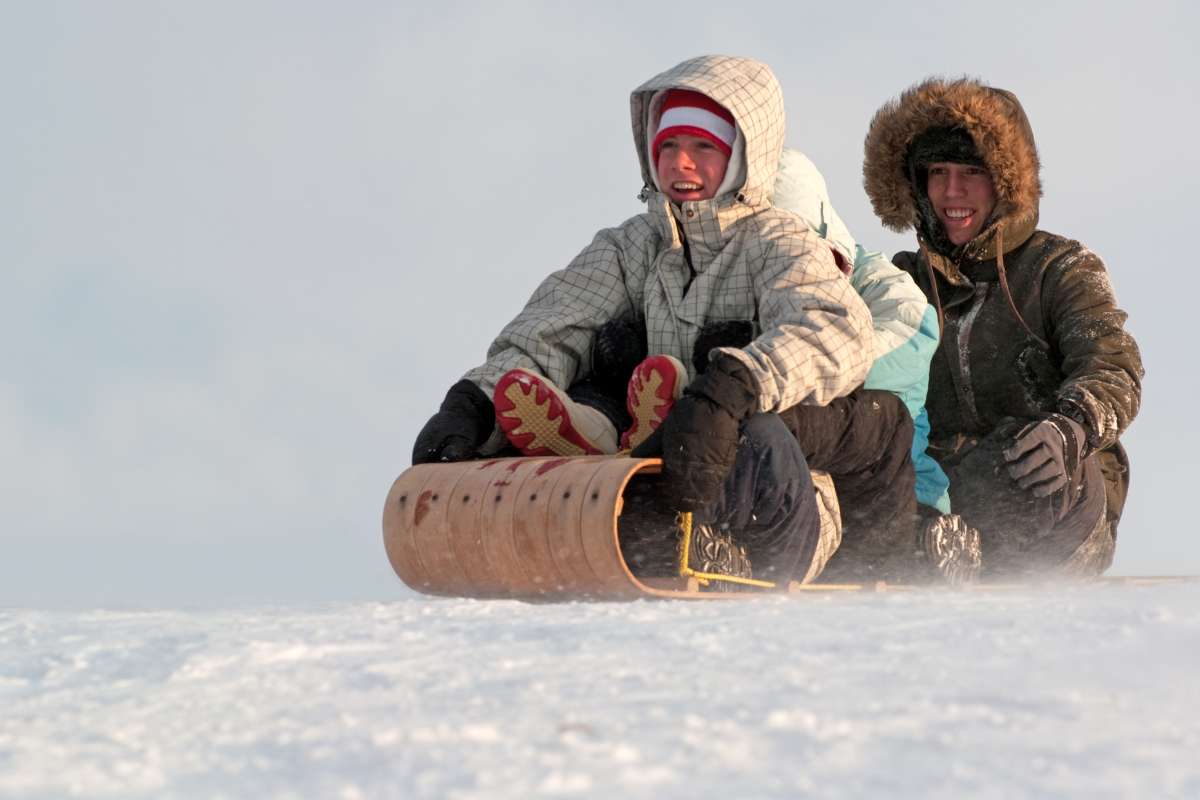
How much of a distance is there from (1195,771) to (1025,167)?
3.18m

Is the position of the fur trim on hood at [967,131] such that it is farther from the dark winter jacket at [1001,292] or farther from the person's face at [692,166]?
the person's face at [692,166]

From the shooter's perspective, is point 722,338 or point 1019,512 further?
point 1019,512

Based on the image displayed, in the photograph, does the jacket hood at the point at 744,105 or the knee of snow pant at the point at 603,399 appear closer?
the jacket hood at the point at 744,105

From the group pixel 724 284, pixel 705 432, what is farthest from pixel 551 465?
pixel 724 284

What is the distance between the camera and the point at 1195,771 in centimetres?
159

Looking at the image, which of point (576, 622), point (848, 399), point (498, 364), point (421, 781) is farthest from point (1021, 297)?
point (421, 781)

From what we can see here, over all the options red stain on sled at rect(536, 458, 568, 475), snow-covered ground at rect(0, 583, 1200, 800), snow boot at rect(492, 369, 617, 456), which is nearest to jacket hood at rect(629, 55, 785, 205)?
snow boot at rect(492, 369, 617, 456)

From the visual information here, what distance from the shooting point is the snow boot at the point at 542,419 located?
3.48 metres

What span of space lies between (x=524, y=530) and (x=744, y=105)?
1.08 m

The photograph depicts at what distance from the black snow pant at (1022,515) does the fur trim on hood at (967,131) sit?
67cm

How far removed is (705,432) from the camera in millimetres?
3098

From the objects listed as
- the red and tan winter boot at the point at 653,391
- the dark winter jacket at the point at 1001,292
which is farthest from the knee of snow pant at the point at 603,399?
the dark winter jacket at the point at 1001,292

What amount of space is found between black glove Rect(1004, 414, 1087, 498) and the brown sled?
2.53 feet

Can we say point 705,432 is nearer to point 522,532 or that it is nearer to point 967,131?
point 522,532
